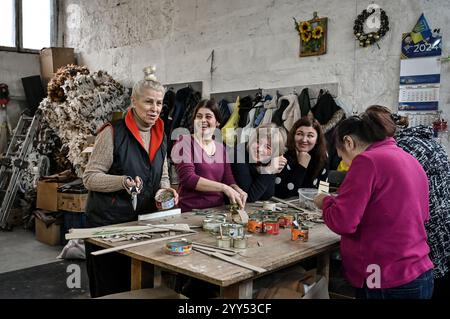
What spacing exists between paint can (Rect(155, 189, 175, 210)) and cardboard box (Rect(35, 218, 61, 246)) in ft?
10.7

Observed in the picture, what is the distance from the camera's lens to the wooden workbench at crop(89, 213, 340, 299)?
154 centimetres

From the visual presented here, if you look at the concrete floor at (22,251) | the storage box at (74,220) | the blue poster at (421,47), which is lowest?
the concrete floor at (22,251)

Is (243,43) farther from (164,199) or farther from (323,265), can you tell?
(323,265)

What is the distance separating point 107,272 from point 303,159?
161 cm

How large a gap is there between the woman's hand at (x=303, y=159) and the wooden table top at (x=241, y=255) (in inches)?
36.1

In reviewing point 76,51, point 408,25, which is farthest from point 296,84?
point 76,51

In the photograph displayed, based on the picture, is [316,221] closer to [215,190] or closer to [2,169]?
[215,190]

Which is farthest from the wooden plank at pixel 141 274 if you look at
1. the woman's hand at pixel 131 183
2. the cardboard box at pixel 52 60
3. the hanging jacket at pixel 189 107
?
the cardboard box at pixel 52 60

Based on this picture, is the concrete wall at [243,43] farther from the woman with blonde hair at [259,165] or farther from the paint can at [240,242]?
the paint can at [240,242]

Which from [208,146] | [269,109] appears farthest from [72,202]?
[208,146]

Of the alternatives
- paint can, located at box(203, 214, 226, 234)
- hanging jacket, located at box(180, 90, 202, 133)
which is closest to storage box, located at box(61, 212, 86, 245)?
hanging jacket, located at box(180, 90, 202, 133)

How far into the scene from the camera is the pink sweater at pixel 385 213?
1.65 m

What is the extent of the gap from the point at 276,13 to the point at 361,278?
130 inches

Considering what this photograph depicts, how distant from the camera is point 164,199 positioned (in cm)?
237
